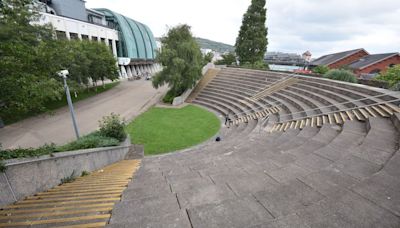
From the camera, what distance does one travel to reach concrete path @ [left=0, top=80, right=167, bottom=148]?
10.4 metres

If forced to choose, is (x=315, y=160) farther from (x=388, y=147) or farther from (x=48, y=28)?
(x=48, y=28)

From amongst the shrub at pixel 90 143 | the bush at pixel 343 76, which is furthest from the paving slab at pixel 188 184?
the bush at pixel 343 76

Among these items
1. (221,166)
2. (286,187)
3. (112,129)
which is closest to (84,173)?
(112,129)

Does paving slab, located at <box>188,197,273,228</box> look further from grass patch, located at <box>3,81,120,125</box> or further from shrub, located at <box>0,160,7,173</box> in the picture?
grass patch, located at <box>3,81,120,125</box>

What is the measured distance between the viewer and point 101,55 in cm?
2175

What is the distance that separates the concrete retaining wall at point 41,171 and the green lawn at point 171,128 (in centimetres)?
331

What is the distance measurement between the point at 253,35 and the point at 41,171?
29.4 meters

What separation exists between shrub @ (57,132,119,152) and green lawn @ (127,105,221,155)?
215cm

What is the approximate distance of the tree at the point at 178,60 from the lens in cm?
1839

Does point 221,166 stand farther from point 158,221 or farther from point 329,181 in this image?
point 158,221

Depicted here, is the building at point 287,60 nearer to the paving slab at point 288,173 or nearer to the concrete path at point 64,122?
the concrete path at point 64,122

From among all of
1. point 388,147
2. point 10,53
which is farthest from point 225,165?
point 10,53

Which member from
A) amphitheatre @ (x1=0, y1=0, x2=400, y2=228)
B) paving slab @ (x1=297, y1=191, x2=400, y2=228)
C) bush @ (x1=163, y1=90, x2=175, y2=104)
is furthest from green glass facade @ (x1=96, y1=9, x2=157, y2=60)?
paving slab @ (x1=297, y1=191, x2=400, y2=228)

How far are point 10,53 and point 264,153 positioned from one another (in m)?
8.81
